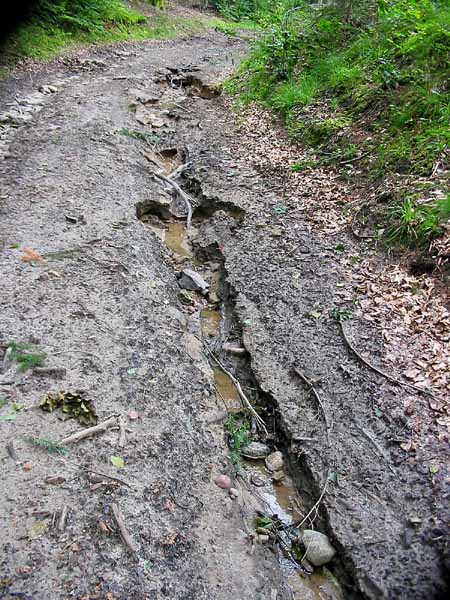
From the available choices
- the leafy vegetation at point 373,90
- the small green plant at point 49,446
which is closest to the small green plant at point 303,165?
the leafy vegetation at point 373,90

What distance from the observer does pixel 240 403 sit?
4637 mm

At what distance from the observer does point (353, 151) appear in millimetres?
7293

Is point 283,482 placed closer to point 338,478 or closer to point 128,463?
point 338,478

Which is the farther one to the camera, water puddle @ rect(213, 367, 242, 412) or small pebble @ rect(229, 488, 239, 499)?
water puddle @ rect(213, 367, 242, 412)

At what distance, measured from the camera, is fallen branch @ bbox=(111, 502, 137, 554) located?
9.64 feet

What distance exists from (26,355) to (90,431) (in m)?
0.92

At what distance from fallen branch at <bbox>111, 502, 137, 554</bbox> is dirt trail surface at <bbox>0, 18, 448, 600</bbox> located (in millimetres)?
15

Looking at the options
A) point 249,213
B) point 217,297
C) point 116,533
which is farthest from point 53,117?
point 116,533

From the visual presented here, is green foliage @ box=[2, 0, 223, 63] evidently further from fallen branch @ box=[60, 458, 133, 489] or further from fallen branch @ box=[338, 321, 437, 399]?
fallen branch @ box=[60, 458, 133, 489]

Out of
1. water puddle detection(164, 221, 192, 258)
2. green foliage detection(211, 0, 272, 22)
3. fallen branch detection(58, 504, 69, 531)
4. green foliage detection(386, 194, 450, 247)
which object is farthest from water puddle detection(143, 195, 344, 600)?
green foliage detection(211, 0, 272, 22)

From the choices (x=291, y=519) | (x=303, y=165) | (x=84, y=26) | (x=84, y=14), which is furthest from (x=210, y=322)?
(x=84, y=14)

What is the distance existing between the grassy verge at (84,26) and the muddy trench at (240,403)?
6.78 meters

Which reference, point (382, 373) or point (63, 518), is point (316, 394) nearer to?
point (382, 373)

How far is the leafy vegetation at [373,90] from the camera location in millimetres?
6332
